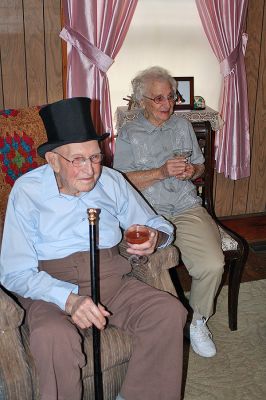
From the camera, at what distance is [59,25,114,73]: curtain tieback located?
3086 mm

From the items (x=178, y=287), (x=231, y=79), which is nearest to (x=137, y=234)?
(x=178, y=287)

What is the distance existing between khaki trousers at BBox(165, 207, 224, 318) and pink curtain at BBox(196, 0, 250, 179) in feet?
3.96

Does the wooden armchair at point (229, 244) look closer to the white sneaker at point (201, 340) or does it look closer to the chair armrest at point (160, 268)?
the white sneaker at point (201, 340)

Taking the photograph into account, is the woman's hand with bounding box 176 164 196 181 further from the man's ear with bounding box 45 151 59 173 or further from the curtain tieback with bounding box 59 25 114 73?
the curtain tieback with bounding box 59 25 114 73

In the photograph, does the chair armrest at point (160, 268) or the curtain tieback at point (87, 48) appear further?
the curtain tieback at point (87, 48)

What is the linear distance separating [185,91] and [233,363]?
6.04ft

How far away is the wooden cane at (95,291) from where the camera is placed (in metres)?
1.61

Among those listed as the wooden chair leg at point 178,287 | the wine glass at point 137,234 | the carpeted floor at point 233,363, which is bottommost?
the carpeted floor at point 233,363

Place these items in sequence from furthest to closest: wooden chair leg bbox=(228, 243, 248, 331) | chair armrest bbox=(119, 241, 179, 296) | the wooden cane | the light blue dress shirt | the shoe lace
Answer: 1. wooden chair leg bbox=(228, 243, 248, 331)
2. the shoe lace
3. chair armrest bbox=(119, 241, 179, 296)
4. the light blue dress shirt
5. the wooden cane

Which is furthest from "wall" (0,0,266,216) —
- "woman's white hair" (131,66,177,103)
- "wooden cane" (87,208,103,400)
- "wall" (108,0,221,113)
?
"wooden cane" (87,208,103,400)

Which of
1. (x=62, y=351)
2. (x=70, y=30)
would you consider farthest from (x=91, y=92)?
(x=62, y=351)

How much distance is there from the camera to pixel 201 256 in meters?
2.44

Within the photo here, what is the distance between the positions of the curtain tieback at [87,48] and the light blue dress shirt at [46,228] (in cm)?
130

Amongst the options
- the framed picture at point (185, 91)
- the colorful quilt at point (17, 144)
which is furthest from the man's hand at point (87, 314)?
the framed picture at point (185, 91)
